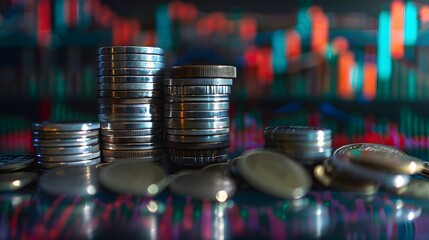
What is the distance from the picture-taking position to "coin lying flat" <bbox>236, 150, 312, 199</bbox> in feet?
3.33

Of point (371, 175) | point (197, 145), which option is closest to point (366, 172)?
point (371, 175)

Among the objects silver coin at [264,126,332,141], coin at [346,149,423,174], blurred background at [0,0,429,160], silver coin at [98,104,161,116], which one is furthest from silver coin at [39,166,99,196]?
blurred background at [0,0,429,160]

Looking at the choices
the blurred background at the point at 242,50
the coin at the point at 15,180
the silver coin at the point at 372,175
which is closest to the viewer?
the silver coin at the point at 372,175

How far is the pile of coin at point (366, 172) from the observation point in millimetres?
990

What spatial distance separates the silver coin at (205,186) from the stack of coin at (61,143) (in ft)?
→ 0.99

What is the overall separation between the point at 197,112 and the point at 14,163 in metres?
0.49

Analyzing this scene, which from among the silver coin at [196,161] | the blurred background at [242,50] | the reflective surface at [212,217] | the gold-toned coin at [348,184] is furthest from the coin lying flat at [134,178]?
the blurred background at [242,50]

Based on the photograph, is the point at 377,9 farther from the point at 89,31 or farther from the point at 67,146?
the point at 67,146

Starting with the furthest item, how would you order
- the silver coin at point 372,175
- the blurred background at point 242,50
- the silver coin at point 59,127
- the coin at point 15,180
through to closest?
the blurred background at point 242,50 → the silver coin at point 59,127 → the coin at point 15,180 → the silver coin at point 372,175

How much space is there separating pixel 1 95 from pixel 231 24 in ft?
3.13

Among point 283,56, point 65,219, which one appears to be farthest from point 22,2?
point 65,219

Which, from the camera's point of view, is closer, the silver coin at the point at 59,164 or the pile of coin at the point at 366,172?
the pile of coin at the point at 366,172

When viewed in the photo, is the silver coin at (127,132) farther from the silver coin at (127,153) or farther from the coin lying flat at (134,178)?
the coin lying flat at (134,178)

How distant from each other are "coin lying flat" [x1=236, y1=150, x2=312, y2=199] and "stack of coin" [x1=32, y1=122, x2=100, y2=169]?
0.42 metres
